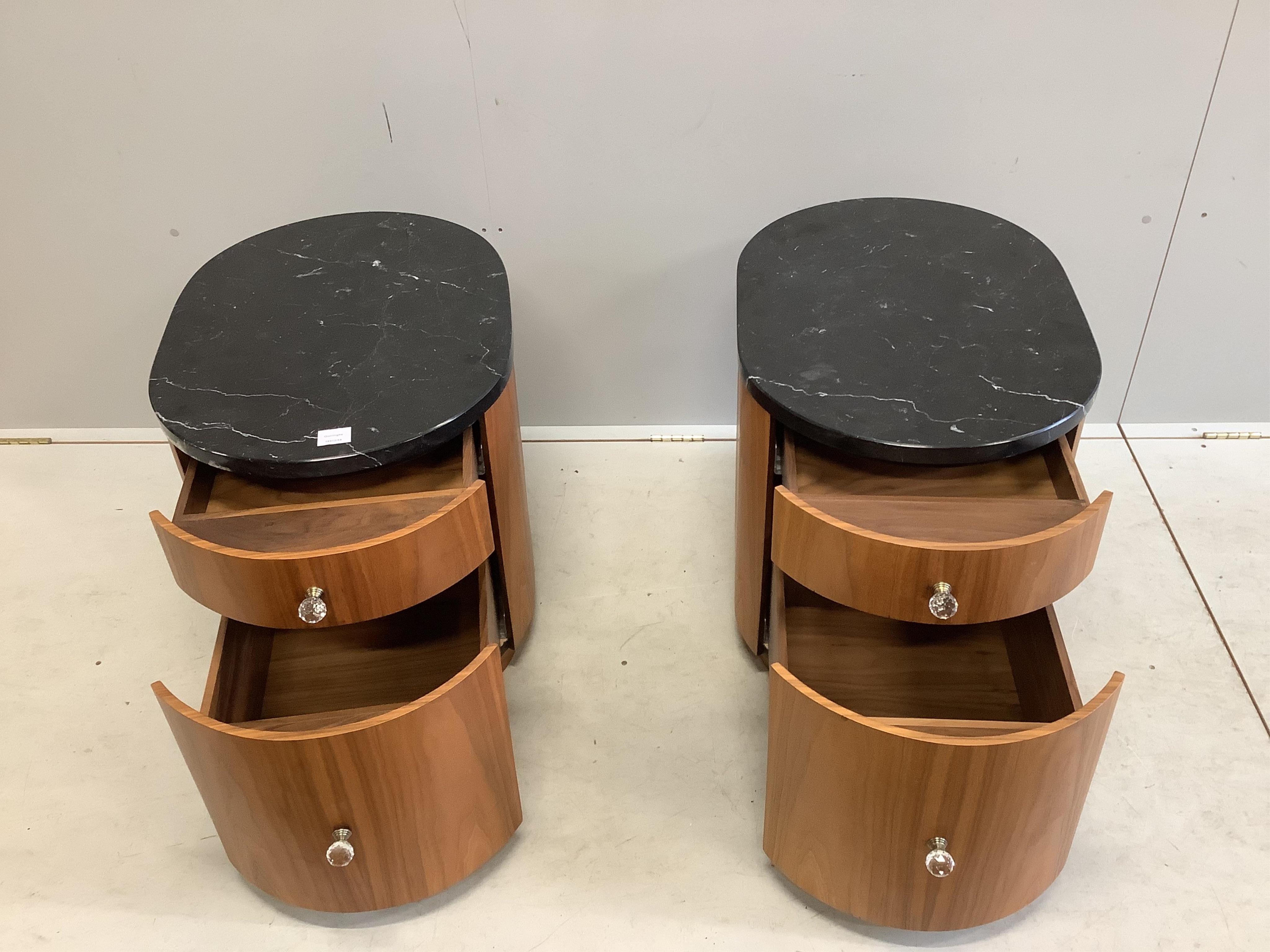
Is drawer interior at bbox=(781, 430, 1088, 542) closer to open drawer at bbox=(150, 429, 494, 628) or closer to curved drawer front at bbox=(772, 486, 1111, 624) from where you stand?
curved drawer front at bbox=(772, 486, 1111, 624)

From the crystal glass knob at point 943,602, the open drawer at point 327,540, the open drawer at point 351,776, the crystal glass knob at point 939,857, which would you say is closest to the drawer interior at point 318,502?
the open drawer at point 327,540

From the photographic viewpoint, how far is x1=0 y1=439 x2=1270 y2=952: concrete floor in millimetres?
1314

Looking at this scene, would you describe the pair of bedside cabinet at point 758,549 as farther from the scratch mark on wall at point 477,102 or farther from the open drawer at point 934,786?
the scratch mark on wall at point 477,102

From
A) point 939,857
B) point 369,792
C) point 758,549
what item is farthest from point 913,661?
point 369,792

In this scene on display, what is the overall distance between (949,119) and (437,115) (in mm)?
792

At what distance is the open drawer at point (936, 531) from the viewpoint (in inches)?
43.6

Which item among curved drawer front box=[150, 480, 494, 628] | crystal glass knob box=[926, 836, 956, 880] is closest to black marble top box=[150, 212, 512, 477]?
curved drawer front box=[150, 480, 494, 628]

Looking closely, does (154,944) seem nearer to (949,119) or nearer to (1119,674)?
(1119,674)

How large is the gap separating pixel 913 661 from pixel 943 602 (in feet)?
1.17

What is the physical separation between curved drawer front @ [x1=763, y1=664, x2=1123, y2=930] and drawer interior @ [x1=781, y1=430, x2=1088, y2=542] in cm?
20

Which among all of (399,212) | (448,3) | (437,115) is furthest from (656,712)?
(448,3)

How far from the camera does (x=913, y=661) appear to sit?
1463 mm

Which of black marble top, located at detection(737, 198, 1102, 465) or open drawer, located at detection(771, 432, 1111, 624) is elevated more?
black marble top, located at detection(737, 198, 1102, 465)

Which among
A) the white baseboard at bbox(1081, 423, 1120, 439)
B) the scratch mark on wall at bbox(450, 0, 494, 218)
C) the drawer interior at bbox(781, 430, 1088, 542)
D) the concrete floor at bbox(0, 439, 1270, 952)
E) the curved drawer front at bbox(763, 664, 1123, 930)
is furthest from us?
the white baseboard at bbox(1081, 423, 1120, 439)
